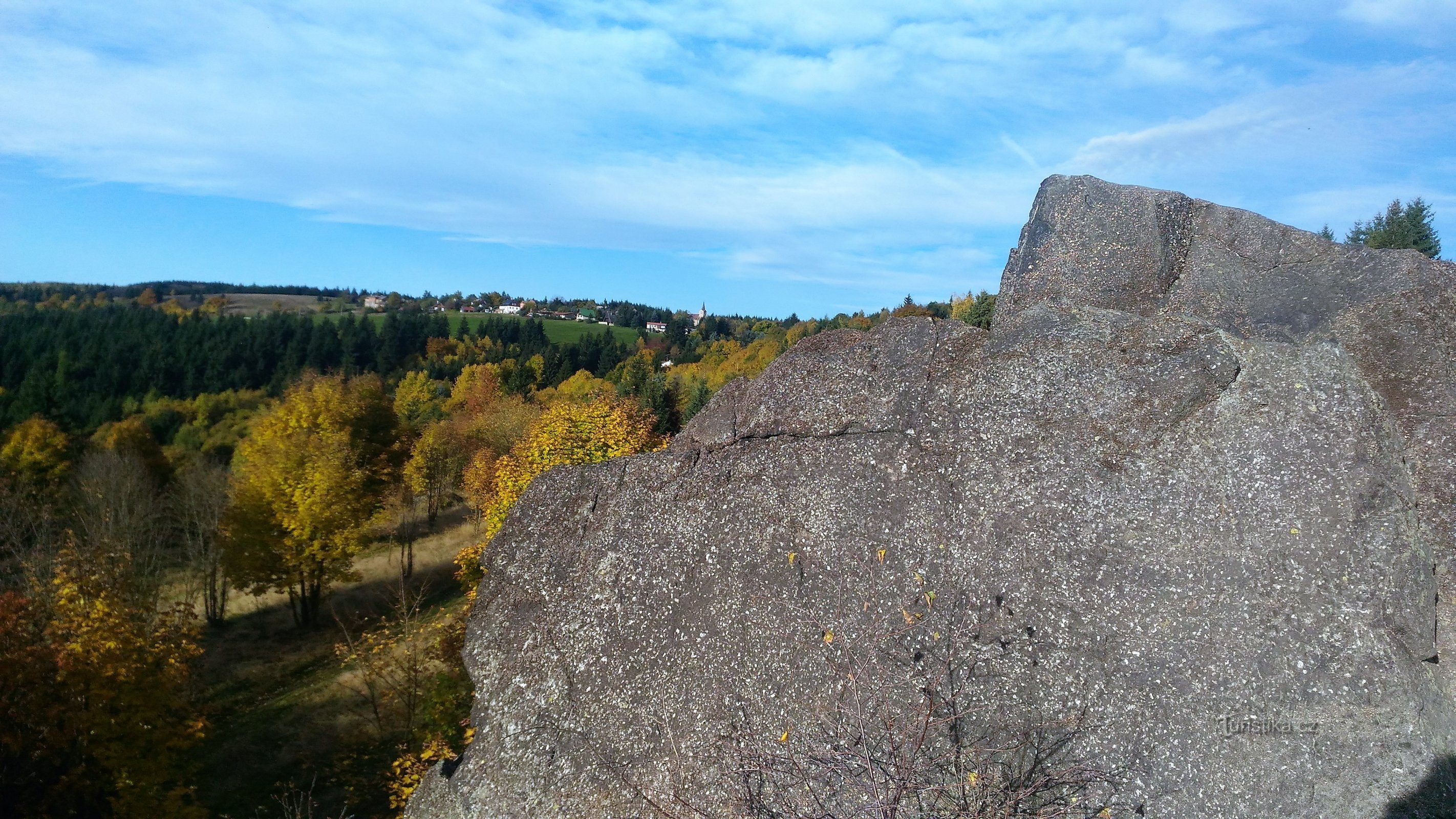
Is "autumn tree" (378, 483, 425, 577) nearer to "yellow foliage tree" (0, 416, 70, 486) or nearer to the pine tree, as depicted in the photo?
"yellow foliage tree" (0, 416, 70, 486)

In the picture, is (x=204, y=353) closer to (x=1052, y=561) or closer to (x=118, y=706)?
(x=118, y=706)

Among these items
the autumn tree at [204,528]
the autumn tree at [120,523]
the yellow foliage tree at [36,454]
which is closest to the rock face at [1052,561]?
the autumn tree at [120,523]

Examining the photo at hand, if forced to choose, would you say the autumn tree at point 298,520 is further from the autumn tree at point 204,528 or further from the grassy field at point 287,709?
the grassy field at point 287,709

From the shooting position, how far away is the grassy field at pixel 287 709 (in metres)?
21.8

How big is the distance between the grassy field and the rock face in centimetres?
1203

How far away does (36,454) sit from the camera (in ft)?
176

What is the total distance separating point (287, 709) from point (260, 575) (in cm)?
819

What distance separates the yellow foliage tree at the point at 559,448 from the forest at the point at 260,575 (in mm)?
132

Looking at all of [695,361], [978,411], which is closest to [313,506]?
[978,411]

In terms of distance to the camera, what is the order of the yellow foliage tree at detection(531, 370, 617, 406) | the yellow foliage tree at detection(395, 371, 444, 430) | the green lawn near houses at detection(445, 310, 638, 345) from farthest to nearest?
the green lawn near houses at detection(445, 310, 638, 345) < the yellow foliage tree at detection(395, 371, 444, 430) < the yellow foliage tree at detection(531, 370, 617, 406)

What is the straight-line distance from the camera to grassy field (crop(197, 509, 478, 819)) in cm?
2175

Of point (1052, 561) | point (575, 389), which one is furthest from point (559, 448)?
point (575, 389)

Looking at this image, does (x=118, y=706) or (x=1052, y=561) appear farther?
(x=118, y=706)

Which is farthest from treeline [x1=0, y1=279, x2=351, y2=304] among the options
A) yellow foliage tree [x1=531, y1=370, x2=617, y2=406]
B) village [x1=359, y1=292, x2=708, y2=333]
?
yellow foliage tree [x1=531, y1=370, x2=617, y2=406]
